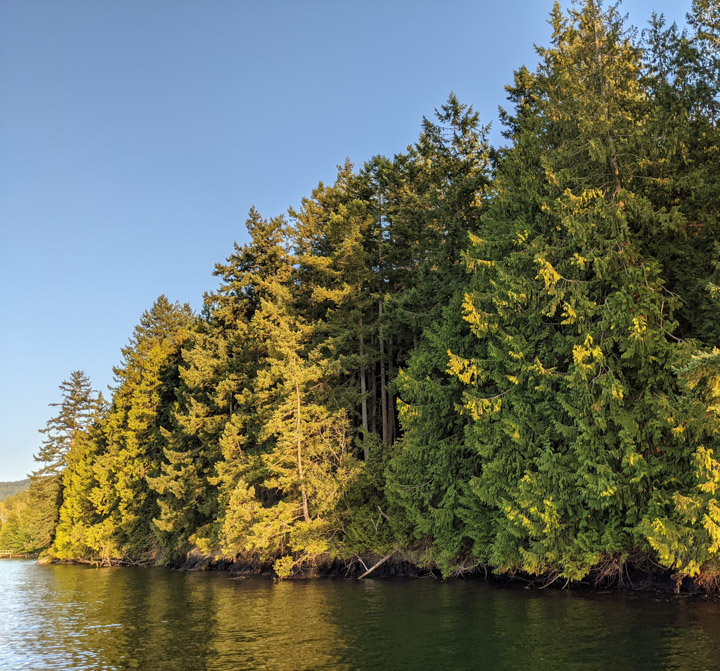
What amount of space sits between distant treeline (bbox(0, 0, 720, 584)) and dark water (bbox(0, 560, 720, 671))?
2.04 m

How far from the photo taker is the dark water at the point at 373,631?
1316 centimetres

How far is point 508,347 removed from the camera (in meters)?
23.5

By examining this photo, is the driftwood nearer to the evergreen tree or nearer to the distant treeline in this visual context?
the distant treeline

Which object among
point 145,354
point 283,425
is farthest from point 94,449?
point 283,425

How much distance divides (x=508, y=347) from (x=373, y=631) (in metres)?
11.8

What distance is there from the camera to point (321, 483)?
106ft

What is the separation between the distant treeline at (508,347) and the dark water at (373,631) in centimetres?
204

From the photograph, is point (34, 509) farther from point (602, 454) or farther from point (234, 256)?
point (602, 454)

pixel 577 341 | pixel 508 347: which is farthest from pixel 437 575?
pixel 577 341

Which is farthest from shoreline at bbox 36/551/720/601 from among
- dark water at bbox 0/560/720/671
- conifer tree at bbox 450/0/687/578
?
conifer tree at bbox 450/0/687/578

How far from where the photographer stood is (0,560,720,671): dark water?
43.2 ft

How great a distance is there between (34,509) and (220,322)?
153 feet

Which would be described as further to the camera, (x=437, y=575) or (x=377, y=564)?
(x=377, y=564)

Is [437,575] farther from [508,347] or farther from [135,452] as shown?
[135,452]
